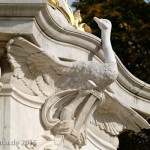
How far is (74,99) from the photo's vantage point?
9070 mm

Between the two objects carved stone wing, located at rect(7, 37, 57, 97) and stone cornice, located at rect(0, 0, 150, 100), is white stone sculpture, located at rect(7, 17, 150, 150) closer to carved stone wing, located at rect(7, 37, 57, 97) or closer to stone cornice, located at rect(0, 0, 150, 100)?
carved stone wing, located at rect(7, 37, 57, 97)

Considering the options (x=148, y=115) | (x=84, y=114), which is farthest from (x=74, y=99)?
(x=148, y=115)

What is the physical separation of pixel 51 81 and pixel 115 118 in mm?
1395

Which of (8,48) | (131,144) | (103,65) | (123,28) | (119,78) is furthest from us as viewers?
(123,28)

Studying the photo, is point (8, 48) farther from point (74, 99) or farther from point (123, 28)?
point (123, 28)

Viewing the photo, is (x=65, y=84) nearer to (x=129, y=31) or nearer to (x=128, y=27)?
(x=129, y=31)

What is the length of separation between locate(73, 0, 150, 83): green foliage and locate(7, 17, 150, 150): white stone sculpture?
905 cm

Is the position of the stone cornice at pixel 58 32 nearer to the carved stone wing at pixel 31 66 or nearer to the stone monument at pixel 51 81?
the stone monument at pixel 51 81

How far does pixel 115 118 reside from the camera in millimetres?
10055

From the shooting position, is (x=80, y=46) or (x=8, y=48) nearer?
(x=8, y=48)

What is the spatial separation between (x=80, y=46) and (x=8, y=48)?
41.6 inches

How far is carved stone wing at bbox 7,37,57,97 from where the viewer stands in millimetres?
8516

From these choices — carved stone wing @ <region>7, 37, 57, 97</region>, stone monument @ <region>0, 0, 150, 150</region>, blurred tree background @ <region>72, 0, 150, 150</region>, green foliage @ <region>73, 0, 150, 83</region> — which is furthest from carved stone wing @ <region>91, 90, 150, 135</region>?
green foliage @ <region>73, 0, 150, 83</region>

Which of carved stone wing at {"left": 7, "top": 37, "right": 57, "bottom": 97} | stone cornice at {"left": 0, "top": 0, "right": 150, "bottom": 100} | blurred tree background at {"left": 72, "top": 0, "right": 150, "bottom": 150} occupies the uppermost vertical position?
blurred tree background at {"left": 72, "top": 0, "right": 150, "bottom": 150}
